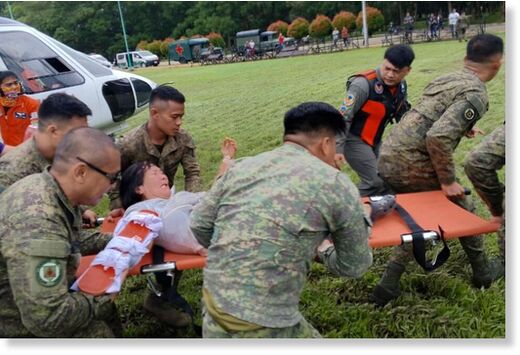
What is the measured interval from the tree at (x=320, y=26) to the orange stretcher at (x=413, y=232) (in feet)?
17.3

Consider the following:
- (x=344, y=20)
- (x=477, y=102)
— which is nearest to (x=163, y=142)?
(x=477, y=102)

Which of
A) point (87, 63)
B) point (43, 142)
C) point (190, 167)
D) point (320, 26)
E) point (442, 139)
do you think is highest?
point (320, 26)

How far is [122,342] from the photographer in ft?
7.65

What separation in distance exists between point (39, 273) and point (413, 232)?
178 centimetres

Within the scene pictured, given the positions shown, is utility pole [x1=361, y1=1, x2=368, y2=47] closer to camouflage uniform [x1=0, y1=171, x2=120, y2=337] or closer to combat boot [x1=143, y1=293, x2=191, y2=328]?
combat boot [x1=143, y1=293, x2=191, y2=328]

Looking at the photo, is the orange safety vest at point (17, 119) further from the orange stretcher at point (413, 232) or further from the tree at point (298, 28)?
the tree at point (298, 28)

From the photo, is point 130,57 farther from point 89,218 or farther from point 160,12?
point 89,218

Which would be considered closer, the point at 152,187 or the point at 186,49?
the point at 152,187

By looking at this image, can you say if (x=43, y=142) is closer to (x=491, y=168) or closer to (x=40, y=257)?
(x=40, y=257)

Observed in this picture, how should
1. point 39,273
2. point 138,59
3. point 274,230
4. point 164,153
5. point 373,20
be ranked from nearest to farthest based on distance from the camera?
1. point 274,230
2. point 39,273
3. point 164,153
4. point 138,59
5. point 373,20

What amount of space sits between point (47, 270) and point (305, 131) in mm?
1078

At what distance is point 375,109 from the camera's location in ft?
12.3

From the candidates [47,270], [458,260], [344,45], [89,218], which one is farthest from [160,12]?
[344,45]

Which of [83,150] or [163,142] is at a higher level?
[83,150]
